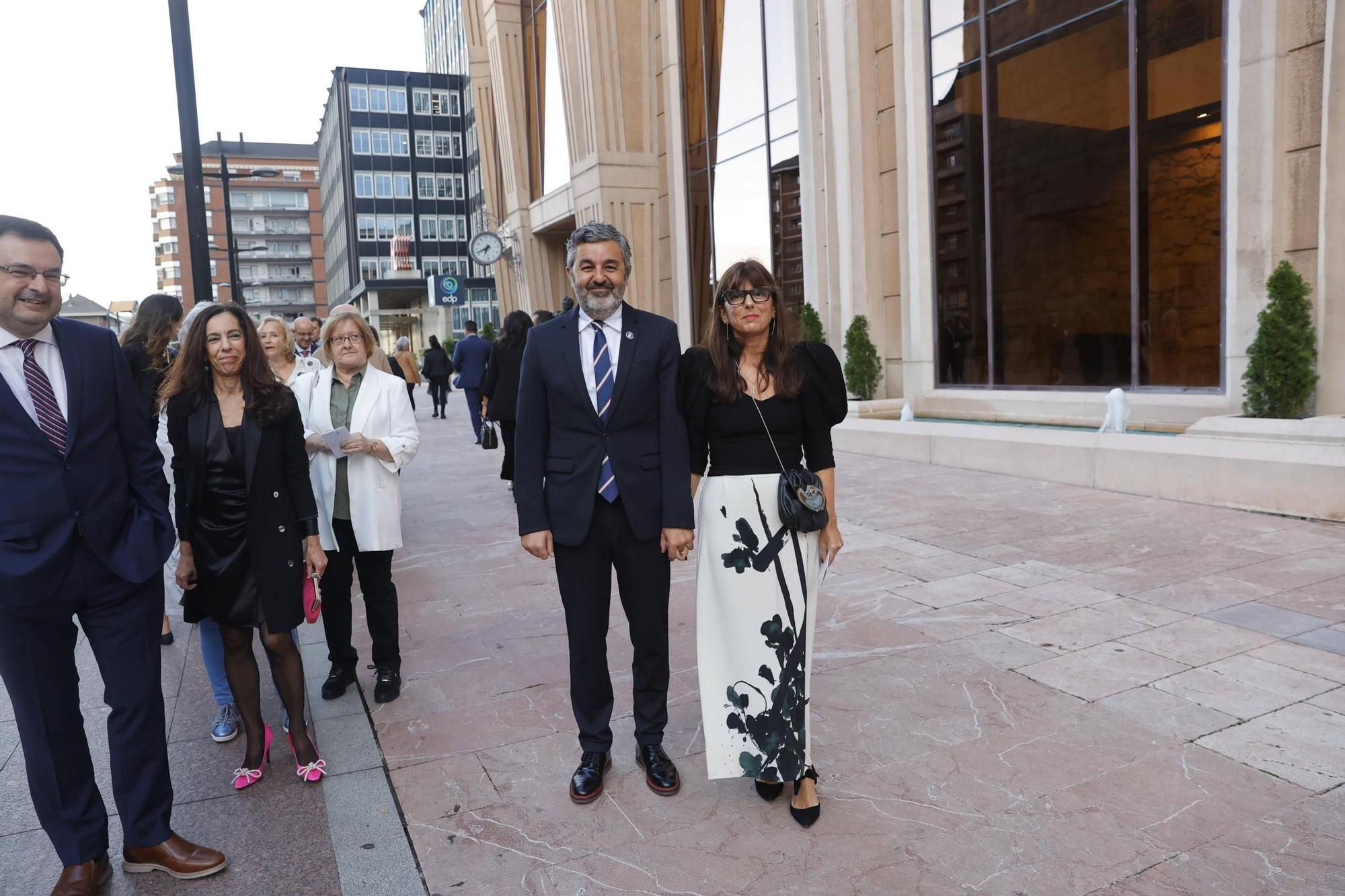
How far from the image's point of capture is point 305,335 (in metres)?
8.54

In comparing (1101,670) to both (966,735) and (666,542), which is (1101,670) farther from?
(666,542)

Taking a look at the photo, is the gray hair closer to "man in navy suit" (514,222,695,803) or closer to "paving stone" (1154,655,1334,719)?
"man in navy suit" (514,222,695,803)

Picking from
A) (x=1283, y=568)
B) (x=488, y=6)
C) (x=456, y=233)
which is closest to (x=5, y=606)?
(x=1283, y=568)

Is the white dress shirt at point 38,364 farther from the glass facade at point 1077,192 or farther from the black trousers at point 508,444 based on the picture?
the glass facade at point 1077,192

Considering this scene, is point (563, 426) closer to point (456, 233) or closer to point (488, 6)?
point (488, 6)

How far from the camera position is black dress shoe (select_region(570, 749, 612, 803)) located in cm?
342

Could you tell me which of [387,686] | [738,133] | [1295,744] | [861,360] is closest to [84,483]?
[387,686]

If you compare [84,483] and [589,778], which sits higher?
[84,483]

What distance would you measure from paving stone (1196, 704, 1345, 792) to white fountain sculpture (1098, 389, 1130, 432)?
6.77 m

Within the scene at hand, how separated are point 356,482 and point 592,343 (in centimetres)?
170

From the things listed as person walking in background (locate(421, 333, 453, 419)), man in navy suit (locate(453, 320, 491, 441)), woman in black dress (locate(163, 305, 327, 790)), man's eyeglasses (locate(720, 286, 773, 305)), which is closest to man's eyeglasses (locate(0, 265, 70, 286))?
woman in black dress (locate(163, 305, 327, 790))

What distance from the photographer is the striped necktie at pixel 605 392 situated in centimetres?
337

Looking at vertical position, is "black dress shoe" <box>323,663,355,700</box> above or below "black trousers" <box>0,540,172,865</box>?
below

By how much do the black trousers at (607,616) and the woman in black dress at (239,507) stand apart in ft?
3.73
